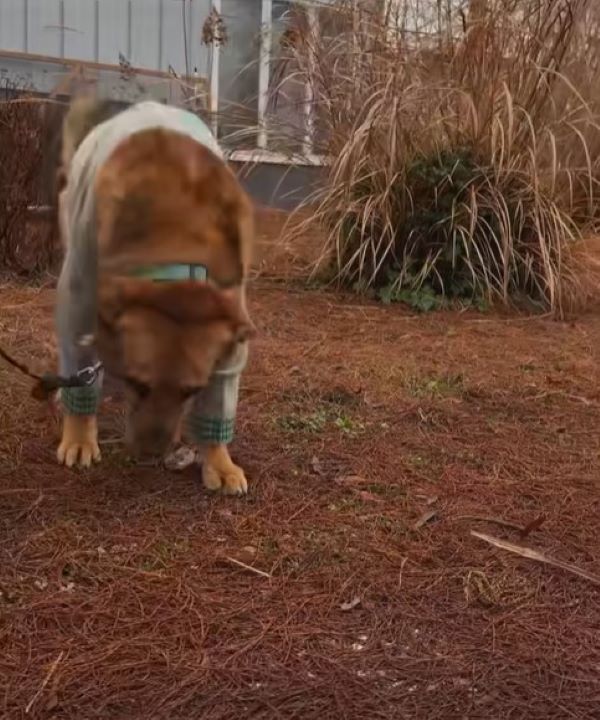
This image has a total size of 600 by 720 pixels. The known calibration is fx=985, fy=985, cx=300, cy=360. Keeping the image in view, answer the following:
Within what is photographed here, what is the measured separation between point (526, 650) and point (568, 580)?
0.41 metres

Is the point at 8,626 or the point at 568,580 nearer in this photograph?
the point at 8,626

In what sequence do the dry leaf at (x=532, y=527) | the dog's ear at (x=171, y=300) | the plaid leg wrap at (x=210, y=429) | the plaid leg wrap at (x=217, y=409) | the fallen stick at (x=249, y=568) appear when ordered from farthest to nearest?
the plaid leg wrap at (x=210, y=429) → the dry leaf at (x=532, y=527) → the plaid leg wrap at (x=217, y=409) → the fallen stick at (x=249, y=568) → the dog's ear at (x=171, y=300)

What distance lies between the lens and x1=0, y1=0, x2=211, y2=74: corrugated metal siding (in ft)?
26.8

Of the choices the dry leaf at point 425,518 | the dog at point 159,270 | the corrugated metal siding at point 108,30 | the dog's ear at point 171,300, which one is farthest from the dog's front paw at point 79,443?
the corrugated metal siding at point 108,30

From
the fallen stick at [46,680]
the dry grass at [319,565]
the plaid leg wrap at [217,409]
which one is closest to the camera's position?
the fallen stick at [46,680]

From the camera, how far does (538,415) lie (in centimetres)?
413

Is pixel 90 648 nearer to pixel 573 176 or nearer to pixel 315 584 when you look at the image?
pixel 315 584

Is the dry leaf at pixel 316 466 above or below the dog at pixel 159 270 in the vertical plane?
below

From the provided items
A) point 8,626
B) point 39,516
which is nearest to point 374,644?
point 8,626

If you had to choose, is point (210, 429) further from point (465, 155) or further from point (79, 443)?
point (465, 155)

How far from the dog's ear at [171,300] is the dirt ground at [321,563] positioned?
71 cm

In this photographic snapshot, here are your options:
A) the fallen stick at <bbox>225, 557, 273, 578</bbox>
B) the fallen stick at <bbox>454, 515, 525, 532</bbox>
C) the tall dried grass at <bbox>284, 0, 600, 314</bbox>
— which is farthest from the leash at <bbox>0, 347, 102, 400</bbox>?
the tall dried grass at <bbox>284, 0, 600, 314</bbox>

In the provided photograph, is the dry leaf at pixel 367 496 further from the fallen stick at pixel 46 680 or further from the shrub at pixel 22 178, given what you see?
the shrub at pixel 22 178

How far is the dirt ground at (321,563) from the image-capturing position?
211cm
